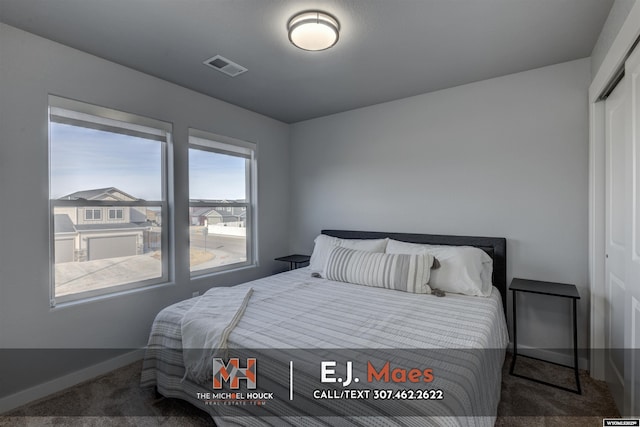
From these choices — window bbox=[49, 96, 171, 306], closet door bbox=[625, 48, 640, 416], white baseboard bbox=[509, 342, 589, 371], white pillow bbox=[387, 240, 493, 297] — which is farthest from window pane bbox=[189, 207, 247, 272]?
closet door bbox=[625, 48, 640, 416]

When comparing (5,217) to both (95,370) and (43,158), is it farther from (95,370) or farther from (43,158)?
Result: (95,370)

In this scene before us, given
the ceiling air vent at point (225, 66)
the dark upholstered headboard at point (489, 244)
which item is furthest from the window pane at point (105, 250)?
the dark upholstered headboard at point (489, 244)

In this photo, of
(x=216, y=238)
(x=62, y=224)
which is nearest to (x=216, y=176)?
(x=216, y=238)

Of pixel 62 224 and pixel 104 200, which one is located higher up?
pixel 104 200

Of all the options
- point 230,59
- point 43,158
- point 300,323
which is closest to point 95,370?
point 43,158

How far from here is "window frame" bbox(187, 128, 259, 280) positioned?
3.12 m

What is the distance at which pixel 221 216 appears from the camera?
3.42m

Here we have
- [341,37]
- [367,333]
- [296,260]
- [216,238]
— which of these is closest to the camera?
[367,333]

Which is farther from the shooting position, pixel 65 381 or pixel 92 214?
pixel 92 214

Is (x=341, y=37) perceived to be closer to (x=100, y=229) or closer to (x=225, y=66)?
(x=225, y=66)

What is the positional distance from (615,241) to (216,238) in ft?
11.3

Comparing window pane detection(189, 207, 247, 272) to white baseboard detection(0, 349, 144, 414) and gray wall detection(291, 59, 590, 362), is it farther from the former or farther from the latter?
gray wall detection(291, 59, 590, 362)

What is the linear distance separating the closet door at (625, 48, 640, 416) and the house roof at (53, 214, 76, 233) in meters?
3.64

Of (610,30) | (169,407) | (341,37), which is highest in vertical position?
(341,37)
